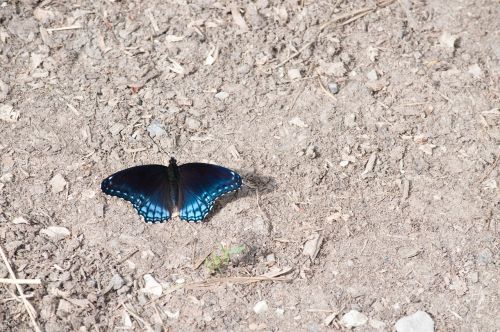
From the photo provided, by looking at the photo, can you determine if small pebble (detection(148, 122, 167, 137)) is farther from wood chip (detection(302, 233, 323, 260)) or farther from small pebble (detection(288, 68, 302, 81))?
wood chip (detection(302, 233, 323, 260))

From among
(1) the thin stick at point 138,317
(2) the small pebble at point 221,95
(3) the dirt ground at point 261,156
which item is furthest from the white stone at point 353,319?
(2) the small pebble at point 221,95

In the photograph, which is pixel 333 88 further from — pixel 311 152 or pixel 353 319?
pixel 353 319

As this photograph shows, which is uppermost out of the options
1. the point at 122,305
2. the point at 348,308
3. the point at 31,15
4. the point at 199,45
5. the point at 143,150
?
the point at 31,15

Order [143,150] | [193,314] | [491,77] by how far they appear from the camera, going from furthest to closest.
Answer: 1. [491,77]
2. [143,150]
3. [193,314]

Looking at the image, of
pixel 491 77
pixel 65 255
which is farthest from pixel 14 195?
pixel 491 77

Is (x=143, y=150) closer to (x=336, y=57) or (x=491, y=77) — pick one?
(x=336, y=57)

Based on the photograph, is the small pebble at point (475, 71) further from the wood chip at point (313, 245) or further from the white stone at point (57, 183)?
the white stone at point (57, 183)

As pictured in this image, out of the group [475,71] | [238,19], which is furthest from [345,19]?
[475,71]
